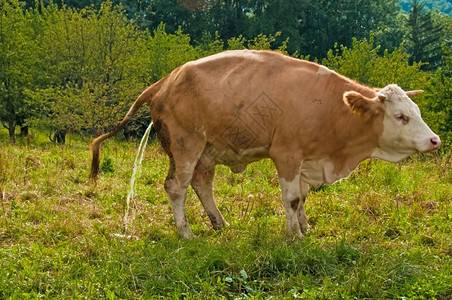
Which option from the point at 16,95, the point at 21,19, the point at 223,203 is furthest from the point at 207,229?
the point at 21,19

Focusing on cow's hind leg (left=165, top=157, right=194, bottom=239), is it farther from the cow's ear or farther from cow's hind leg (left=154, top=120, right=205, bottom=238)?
the cow's ear

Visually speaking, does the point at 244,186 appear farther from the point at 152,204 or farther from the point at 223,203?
the point at 152,204

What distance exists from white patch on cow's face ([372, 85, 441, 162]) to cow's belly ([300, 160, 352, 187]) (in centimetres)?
63

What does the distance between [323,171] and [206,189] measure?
1.61 m

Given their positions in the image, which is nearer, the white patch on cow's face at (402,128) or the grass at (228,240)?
the grass at (228,240)

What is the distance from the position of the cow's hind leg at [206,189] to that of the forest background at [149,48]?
8.91 m

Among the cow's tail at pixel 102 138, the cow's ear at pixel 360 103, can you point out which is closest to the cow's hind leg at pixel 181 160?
the cow's tail at pixel 102 138

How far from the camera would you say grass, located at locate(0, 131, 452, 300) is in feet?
14.8

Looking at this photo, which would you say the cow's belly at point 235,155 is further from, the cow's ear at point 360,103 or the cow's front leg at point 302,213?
the cow's ear at point 360,103

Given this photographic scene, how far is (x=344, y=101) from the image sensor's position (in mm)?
5750

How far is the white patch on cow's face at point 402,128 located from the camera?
18.5ft

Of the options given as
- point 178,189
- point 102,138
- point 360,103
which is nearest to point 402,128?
point 360,103

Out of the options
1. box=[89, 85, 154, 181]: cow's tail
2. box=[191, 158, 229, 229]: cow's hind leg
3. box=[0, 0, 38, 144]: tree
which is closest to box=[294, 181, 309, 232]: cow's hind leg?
box=[191, 158, 229, 229]: cow's hind leg

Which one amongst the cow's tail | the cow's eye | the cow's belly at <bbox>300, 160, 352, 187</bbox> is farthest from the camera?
the cow's tail
